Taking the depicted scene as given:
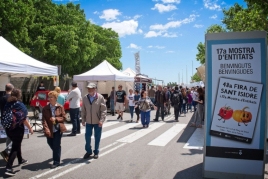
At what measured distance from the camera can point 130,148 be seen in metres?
7.48

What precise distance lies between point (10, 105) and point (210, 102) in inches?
159

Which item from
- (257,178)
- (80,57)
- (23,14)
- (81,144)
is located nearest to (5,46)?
(81,144)

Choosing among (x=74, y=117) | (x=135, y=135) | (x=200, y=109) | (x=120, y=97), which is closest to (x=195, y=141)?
(x=135, y=135)

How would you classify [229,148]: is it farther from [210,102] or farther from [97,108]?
[97,108]

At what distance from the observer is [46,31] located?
25.4m

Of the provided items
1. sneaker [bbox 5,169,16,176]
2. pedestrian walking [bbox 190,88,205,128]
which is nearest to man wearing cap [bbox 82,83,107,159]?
sneaker [bbox 5,169,16,176]

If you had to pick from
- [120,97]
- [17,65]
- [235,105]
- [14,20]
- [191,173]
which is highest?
[14,20]

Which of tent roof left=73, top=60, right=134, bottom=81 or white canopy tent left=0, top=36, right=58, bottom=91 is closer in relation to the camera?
white canopy tent left=0, top=36, right=58, bottom=91

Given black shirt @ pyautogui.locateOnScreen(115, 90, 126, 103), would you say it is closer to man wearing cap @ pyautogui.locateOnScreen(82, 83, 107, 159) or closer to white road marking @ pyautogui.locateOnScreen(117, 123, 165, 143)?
white road marking @ pyautogui.locateOnScreen(117, 123, 165, 143)

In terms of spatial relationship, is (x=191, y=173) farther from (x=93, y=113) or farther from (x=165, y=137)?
(x=165, y=137)

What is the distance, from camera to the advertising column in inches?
185

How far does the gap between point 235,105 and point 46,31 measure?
78.3 feet

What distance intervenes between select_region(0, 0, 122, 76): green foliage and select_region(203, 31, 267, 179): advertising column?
1946cm

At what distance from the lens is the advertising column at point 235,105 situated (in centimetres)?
469
